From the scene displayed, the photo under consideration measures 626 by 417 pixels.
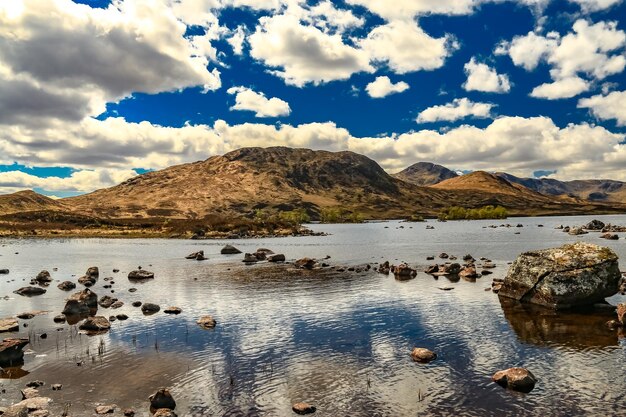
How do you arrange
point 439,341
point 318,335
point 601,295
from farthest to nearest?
point 601,295, point 318,335, point 439,341

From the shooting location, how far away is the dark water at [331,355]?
2480 cm

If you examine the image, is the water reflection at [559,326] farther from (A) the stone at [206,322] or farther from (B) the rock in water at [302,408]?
(A) the stone at [206,322]

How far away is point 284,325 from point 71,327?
1993 cm

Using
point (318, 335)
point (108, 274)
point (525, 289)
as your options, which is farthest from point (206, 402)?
point (108, 274)

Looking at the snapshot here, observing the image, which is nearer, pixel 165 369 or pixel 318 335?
pixel 165 369

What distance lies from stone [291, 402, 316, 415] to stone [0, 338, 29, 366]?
21.4 metres

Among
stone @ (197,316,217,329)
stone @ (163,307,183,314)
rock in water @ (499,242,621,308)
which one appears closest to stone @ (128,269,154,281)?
stone @ (163,307,183,314)

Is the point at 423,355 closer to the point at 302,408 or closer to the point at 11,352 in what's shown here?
the point at 302,408

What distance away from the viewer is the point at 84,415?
2316 cm

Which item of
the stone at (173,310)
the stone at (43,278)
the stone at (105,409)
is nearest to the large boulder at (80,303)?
the stone at (173,310)

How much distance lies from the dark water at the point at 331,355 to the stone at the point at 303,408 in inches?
20.1

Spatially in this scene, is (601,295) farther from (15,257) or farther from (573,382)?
(15,257)

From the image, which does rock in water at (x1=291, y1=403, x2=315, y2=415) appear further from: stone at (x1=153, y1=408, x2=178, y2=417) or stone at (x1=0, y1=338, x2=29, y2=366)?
stone at (x1=0, y1=338, x2=29, y2=366)

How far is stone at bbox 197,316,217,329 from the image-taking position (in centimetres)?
4147
